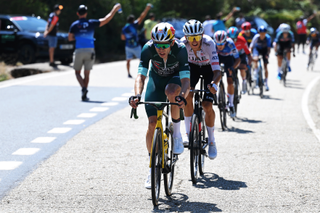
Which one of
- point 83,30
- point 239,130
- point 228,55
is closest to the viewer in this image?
point 239,130

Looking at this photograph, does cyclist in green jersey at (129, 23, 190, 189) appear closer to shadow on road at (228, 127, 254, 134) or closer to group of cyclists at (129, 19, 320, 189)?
group of cyclists at (129, 19, 320, 189)

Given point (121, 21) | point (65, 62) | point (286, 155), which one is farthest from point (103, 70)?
point (286, 155)

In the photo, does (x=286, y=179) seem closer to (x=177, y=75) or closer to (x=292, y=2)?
(x=177, y=75)

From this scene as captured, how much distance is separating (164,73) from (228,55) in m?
4.27

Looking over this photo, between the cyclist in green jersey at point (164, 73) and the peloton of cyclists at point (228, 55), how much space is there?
348cm

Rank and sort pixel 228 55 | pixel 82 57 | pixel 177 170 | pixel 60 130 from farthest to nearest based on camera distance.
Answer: pixel 82 57 < pixel 228 55 < pixel 60 130 < pixel 177 170

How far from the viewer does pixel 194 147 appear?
21.9 ft

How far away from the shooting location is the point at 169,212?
5488 millimetres

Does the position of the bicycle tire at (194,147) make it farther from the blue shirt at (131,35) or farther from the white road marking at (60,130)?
the blue shirt at (131,35)

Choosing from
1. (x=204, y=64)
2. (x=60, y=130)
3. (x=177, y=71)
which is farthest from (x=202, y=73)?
(x=60, y=130)

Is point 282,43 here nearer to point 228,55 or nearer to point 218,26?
point 218,26

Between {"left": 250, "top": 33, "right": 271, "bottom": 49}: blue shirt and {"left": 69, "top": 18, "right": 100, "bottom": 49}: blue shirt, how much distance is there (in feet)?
14.8

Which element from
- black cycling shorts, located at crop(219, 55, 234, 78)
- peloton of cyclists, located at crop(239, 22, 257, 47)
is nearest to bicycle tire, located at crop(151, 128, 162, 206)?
black cycling shorts, located at crop(219, 55, 234, 78)

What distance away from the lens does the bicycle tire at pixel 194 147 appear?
21.0ft
